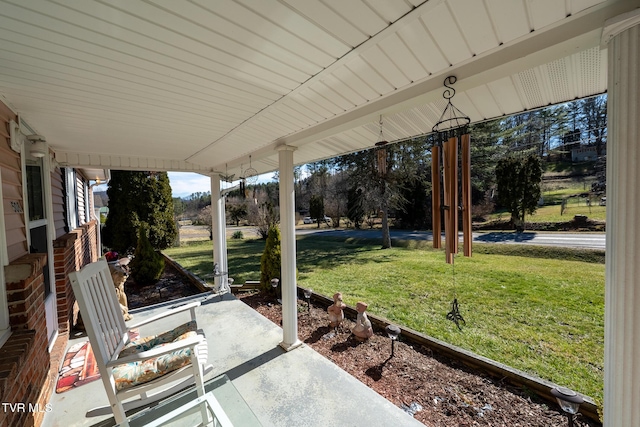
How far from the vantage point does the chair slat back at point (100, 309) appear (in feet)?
5.50

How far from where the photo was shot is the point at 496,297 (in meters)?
4.46

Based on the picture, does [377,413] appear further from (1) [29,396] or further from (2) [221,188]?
(2) [221,188]

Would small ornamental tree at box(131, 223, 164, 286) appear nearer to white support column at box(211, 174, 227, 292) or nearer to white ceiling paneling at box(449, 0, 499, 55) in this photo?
white support column at box(211, 174, 227, 292)

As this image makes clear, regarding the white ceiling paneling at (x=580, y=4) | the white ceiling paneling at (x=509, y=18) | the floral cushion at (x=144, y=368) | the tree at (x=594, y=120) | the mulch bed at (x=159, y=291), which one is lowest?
the mulch bed at (x=159, y=291)

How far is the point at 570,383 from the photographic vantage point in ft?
7.64

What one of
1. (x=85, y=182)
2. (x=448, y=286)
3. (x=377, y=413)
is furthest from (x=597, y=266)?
(x=85, y=182)

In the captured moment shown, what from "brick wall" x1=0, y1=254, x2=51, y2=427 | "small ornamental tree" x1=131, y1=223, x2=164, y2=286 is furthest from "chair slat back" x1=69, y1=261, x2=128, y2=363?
"small ornamental tree" x1=131, y1=223, x2=164, y2=286

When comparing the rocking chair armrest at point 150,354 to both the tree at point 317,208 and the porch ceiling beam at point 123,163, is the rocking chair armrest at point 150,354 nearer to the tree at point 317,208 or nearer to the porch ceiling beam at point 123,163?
the porch ceiling beam at point 123,163

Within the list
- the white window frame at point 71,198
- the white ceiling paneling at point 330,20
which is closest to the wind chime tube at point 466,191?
the white ceiling paneling at point 330,20

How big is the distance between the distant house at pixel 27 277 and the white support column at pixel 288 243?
1.99 m

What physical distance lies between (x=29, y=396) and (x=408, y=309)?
4228mm

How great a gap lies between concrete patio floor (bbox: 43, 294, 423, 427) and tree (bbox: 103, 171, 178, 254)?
5.36m

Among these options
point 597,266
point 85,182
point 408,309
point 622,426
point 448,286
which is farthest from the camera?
point 85,182

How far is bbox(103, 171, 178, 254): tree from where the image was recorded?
7758 mm
